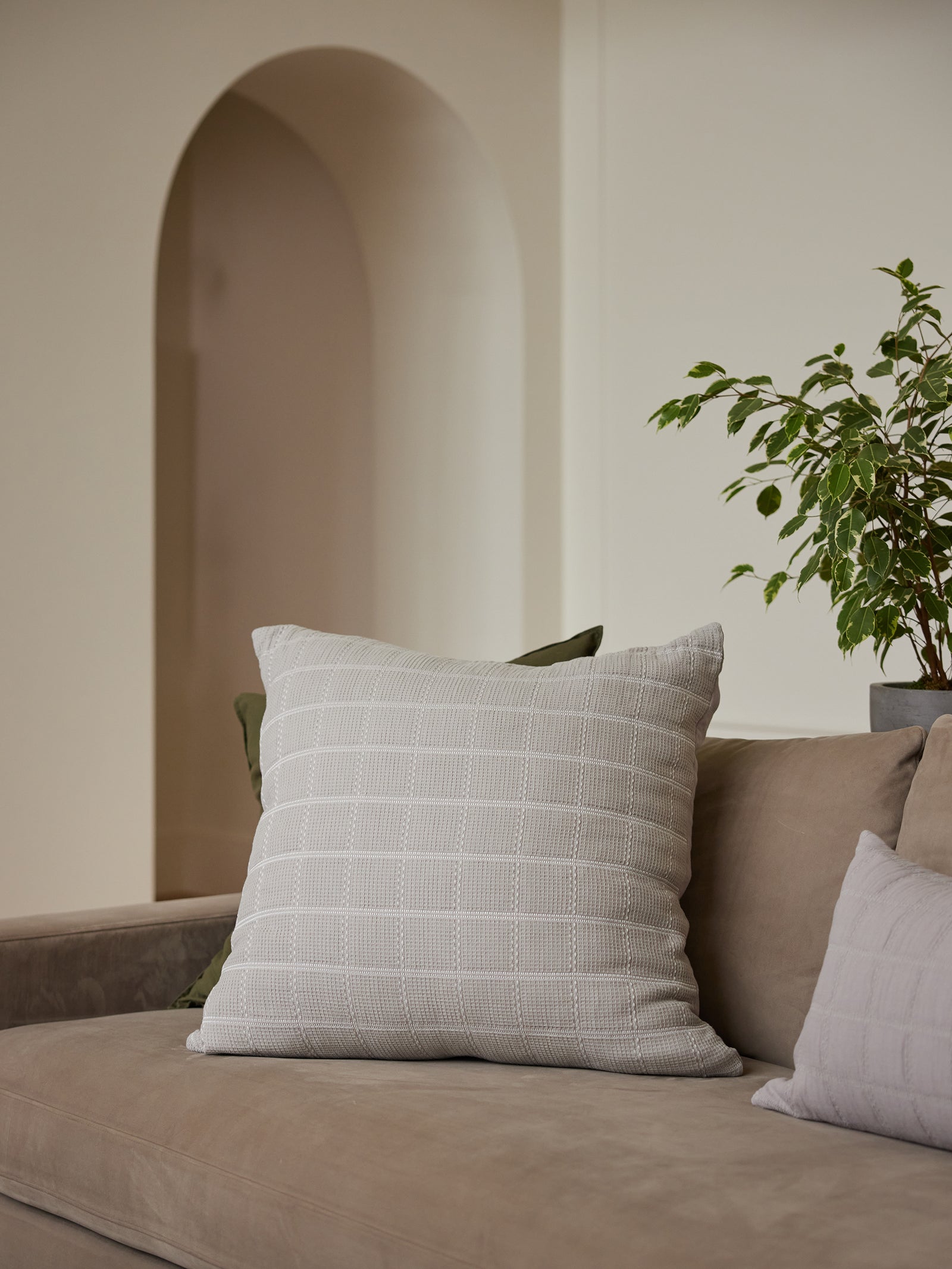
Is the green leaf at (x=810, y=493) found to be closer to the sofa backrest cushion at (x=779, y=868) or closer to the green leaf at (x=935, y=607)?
the green leaf at (x=935, y=607)

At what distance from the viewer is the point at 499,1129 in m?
1.16

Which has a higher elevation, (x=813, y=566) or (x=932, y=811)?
(x=813, y=566)

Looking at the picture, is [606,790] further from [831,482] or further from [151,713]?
[151,713]

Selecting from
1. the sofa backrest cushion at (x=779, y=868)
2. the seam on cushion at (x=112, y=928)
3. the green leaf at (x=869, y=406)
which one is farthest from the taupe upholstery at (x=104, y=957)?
the green leaf at (x=869, y=406)

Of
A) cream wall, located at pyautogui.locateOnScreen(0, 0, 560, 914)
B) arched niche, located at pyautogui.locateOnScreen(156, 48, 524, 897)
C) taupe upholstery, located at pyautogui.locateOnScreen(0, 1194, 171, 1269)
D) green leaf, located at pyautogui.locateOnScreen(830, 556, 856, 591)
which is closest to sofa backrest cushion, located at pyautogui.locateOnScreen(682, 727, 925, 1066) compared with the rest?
green leaf, located at pyautogui.locateOnScreen(830, 556, 856, 591)

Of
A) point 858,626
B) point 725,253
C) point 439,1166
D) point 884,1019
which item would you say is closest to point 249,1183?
point 439,1166

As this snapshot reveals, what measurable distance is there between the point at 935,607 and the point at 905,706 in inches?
5.4

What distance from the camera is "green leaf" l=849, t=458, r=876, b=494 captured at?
165 centimetres

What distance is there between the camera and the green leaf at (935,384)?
1.75 metres

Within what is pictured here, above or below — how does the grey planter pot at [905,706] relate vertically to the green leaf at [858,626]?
below

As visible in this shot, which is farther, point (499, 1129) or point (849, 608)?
point (849, 608)

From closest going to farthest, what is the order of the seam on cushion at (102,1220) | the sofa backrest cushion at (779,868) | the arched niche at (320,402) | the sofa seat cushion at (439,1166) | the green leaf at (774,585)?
the sofa seat cushion at (439,1166), the seam on cushion at (102,1220), the sofa backrest cushion at (779,868), the green leaf at (774,585), the arched niche at (320,402)

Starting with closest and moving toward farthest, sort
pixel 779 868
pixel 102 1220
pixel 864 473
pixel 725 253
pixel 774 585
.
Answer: pixel 102 1220 → pixel 779 868 → pixel 864 473 → pixel 774 585 → pixel 725 253

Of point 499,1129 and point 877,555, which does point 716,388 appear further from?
point 499,1129
